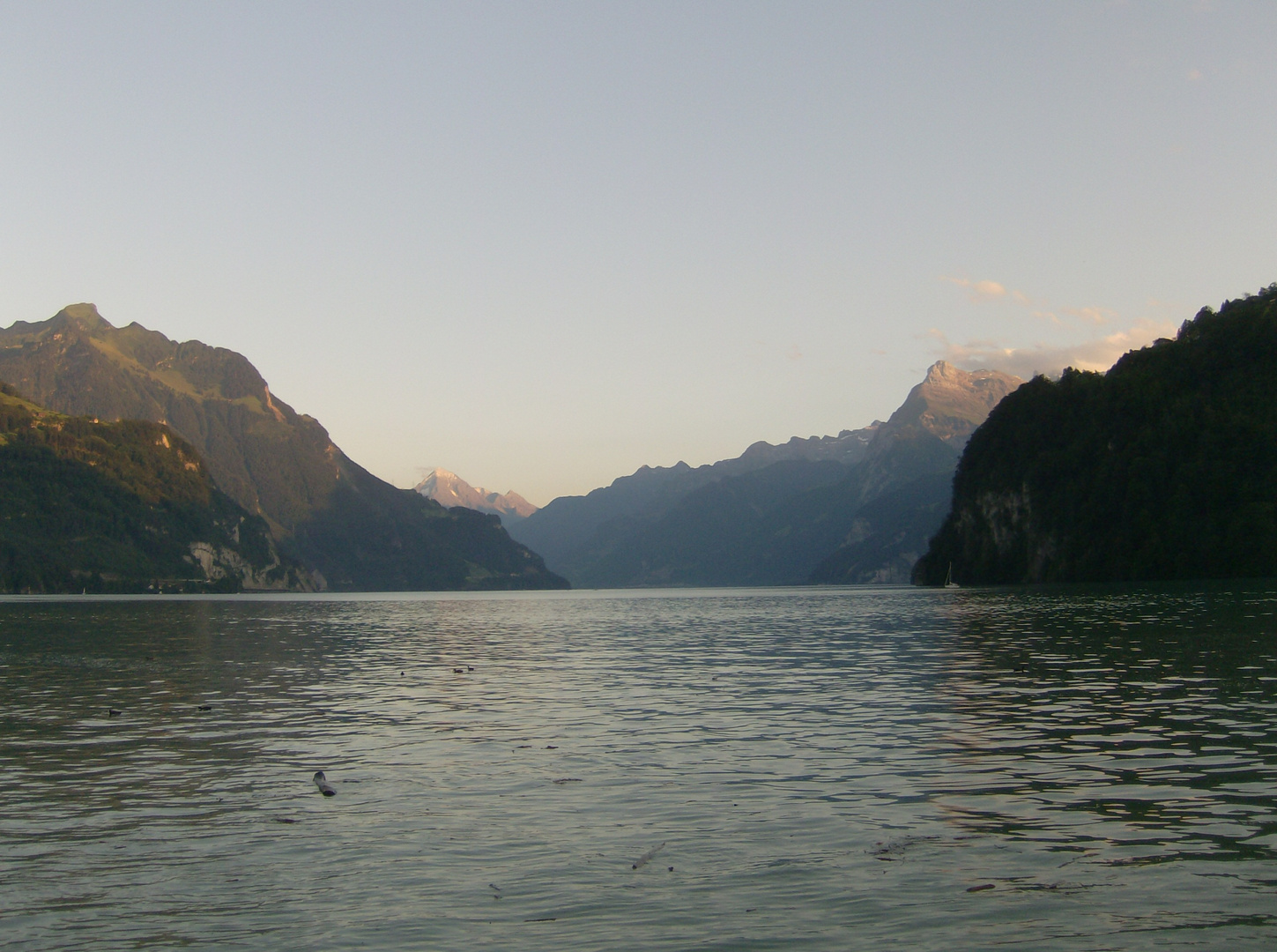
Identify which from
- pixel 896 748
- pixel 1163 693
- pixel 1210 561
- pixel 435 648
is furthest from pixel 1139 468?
pixel 896 748

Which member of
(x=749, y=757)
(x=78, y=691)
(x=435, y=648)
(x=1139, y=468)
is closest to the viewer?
(x=749, y=757)

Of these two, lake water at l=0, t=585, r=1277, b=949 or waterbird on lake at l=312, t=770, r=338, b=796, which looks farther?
waterbird on lake at l=312, t=770, r=338, b=796

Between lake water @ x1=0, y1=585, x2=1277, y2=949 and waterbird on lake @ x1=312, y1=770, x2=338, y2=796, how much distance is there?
10.9 inches

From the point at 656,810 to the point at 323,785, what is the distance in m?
8.14

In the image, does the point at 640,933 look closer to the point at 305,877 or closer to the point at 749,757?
the point at 305,877

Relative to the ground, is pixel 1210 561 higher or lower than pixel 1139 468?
lower

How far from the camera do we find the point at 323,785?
25.0 metres

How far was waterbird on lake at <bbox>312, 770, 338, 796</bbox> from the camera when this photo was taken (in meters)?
24.7

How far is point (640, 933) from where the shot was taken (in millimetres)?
14562

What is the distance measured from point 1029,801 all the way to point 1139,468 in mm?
196622

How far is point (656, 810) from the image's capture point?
22.5 meters

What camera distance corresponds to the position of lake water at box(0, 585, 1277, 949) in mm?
15117

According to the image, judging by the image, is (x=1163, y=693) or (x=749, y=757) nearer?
(x=749, y=757)

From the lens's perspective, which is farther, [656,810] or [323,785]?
[323,785]
